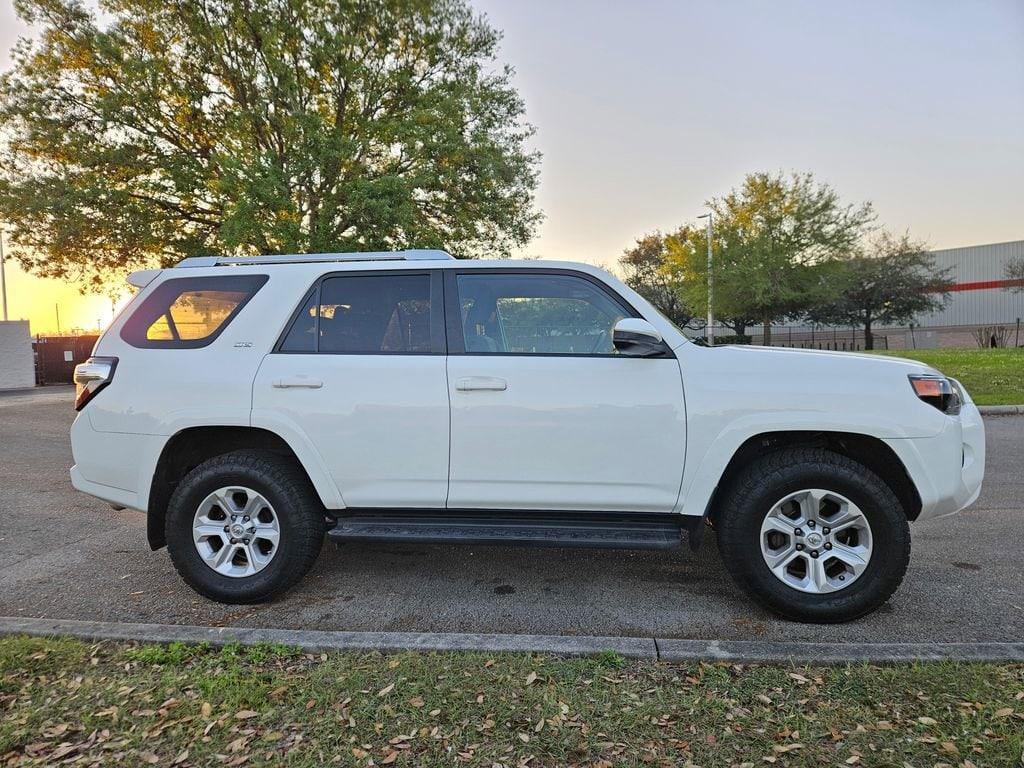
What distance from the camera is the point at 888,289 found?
39.6m

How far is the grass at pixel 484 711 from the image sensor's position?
2236 mm

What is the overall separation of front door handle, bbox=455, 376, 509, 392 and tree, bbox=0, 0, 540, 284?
10.4 m

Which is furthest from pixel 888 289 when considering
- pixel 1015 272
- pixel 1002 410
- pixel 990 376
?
pixel 1002 410

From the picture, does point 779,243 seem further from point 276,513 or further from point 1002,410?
point 276,513

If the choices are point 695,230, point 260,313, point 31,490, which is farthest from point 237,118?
point 695,230

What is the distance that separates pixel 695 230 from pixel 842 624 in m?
28.5

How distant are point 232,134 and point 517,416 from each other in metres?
14.0

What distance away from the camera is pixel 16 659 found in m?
2.84

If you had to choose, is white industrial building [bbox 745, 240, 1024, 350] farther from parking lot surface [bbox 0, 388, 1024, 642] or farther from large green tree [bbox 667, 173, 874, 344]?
parking lot surface [bbox 0, 388, 1024, 642]

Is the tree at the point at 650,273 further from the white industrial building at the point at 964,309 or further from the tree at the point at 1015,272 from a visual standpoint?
the tree at the point at 1015,272

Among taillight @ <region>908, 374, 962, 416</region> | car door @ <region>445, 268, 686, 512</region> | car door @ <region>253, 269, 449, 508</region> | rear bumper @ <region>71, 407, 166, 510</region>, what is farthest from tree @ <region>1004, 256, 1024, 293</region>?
rear bumper @ <region>71, 407, 166, 510</region>

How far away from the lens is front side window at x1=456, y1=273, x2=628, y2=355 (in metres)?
3.54

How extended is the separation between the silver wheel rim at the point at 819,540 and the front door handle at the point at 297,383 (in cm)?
256

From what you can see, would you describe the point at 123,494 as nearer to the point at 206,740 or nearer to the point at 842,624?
the point at 206,740
